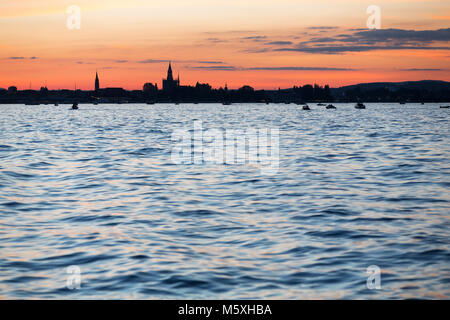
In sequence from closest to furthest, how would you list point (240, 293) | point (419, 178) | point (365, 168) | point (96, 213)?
point (240, 293)
point (96, 213)
point (419, 178)
point (365, 168)

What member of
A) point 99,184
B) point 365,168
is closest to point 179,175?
point 99,184

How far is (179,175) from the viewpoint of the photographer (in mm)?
28672

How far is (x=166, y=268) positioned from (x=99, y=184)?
1424cm

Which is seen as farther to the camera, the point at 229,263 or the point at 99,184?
the point at 99,184

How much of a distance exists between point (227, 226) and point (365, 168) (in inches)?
661

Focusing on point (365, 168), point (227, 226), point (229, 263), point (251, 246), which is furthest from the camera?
point (365, 168)

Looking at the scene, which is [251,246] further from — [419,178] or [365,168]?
[365,168]

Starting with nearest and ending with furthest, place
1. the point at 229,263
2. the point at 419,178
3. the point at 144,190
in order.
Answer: the point at 229,263, the point at 144,190, the point at 419,178

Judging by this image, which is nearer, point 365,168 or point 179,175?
point 179,175

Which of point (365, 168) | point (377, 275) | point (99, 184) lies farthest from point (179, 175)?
point (377, 275)

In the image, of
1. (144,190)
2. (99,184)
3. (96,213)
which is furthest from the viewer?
(99,184)
